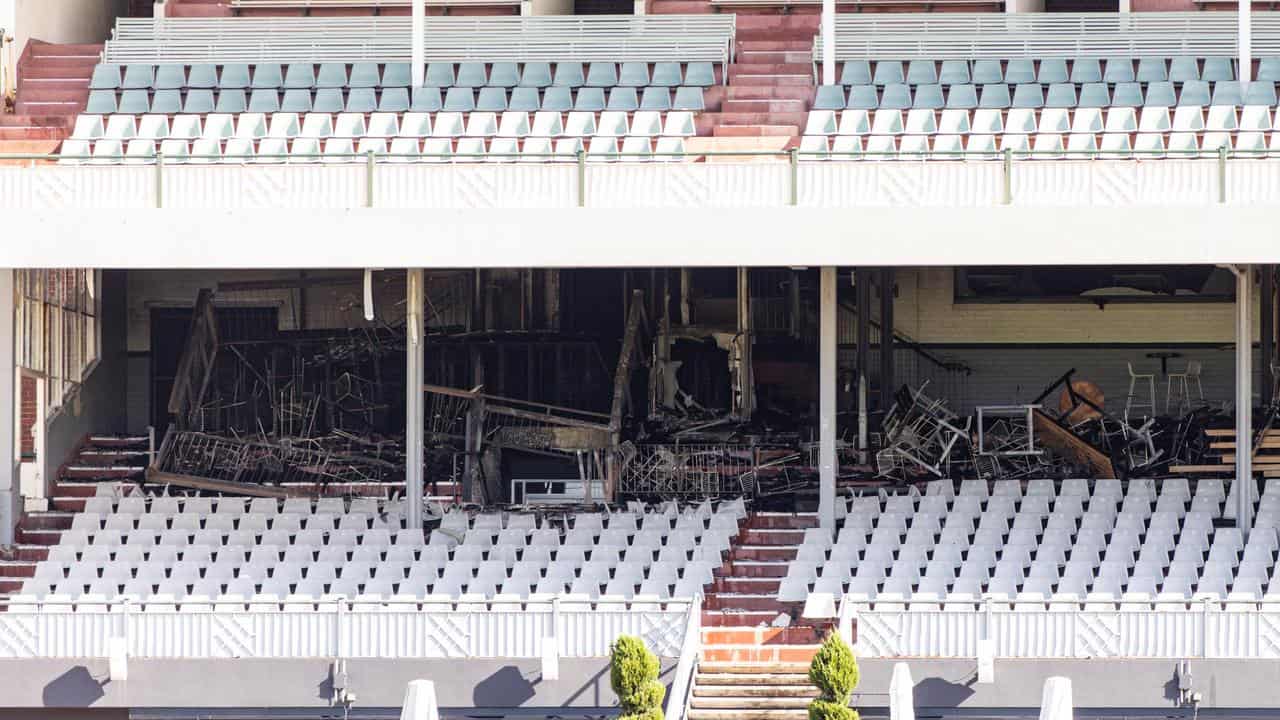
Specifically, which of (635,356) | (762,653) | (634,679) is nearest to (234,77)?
(635,356)

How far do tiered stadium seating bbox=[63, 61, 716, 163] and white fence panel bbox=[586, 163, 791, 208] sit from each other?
88cm

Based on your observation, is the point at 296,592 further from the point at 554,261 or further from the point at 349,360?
the point at 349,360

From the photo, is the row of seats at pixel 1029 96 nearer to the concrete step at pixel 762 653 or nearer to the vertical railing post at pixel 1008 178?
the vertical railing post at pixel 1008 178

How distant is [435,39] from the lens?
3017 cm

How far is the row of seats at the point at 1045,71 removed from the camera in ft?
91.5

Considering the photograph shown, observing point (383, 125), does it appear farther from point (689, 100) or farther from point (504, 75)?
point (689, 100)

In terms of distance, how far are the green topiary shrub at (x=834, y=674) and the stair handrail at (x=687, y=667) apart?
1.18 meters

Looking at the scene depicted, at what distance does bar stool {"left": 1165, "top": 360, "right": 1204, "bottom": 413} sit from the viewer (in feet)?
96.5

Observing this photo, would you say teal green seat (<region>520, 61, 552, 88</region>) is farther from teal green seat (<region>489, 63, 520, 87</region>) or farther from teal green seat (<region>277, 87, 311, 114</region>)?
teal green seat (<region>277, 87, 311, 114</region>)

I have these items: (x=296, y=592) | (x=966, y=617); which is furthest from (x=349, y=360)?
(x=966, y=617)

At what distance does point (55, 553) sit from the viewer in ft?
80.5

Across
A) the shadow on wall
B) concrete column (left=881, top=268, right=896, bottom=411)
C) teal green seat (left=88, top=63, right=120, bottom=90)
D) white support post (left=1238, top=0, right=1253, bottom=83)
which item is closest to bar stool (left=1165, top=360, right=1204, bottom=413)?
concrete column (left=881, top=268, right=896, bottom=411)

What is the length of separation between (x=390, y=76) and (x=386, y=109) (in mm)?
1064

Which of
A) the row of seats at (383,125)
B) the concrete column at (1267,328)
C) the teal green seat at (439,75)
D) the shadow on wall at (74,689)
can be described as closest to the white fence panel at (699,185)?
the row of seats at (383,125)
